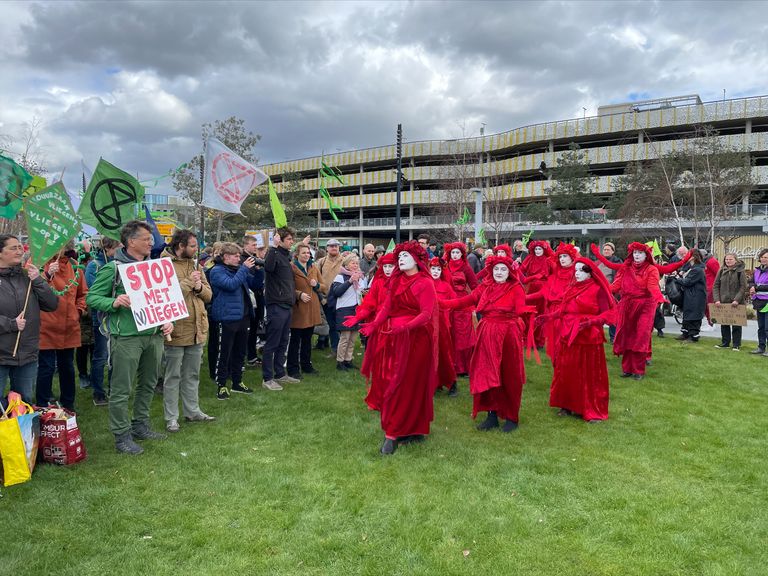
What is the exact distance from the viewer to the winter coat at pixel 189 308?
547 cm

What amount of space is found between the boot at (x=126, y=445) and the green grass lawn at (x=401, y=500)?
9 cm

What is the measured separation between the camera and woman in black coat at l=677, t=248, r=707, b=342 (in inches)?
441

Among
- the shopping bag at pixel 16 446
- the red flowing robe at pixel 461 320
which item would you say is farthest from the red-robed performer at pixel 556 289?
the shopping bag at pixel 16 446

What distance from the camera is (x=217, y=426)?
5.79 metres

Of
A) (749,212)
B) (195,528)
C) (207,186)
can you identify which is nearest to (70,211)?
(207,186)

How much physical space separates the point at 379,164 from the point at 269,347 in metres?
56.0

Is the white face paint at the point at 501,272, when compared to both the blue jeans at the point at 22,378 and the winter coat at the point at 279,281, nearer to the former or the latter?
the winter coat at the point at 279,281

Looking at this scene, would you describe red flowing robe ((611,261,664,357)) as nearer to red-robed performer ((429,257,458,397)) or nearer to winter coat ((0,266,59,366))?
red-robed performer ((429,257,458,397))

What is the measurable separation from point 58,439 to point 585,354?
18.5 feet

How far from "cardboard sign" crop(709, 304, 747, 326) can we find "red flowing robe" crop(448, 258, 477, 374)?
6.20m

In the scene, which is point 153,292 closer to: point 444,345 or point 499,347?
point 499,347

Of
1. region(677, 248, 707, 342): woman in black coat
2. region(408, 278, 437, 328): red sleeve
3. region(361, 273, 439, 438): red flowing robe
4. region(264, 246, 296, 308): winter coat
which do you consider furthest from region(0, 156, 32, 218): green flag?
region(677, 248, 707, 342): woman in black coat

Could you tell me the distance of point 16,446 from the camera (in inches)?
164

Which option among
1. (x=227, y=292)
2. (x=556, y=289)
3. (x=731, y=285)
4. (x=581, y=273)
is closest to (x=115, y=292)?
(x=227, y=292)
